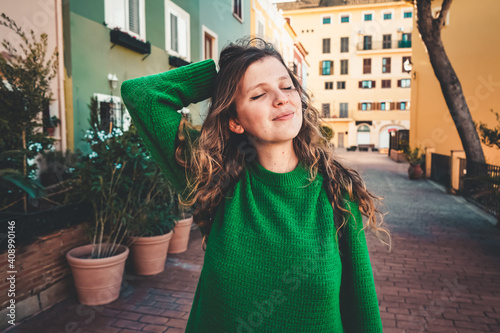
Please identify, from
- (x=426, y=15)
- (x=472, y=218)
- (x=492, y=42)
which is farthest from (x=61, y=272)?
(x=492, y=42)

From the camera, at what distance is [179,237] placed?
5.72 m

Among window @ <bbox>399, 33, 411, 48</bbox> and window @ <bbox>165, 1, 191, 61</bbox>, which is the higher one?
window @ <bbox>399, 33, 411, 48</bbox>

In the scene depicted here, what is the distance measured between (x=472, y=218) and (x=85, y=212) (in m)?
7.93

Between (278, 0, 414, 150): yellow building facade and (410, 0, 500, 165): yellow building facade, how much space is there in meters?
24.8

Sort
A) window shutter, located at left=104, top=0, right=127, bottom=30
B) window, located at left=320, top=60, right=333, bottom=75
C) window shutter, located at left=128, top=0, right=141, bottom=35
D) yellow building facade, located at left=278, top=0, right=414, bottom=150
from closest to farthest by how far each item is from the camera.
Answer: window shutter, located at left=104, top=0, right=127, bottom=30
window shutter, located at left=128, top=0, right=141, bottom=35
yellow building facade, located at left=278, top=0, right=414, bottom=150
window, located at left=320, top=60, right=333, bottom=75

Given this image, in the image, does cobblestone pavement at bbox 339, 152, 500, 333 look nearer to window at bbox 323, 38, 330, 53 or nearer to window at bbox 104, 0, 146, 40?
window at bbox 104, 0, 146, 40

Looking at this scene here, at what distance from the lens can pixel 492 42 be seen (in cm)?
1272

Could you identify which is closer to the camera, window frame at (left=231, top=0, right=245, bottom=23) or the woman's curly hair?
the woman's curly hair

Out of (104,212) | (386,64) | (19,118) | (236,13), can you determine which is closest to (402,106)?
(386,64)

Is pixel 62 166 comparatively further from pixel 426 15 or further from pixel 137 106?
pixel 426 15

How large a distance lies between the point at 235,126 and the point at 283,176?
14.0 inches

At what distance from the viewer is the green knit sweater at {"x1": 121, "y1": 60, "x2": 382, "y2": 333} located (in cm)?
144

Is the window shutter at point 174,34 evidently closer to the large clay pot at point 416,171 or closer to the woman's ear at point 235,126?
the woman's ear at point 235,126

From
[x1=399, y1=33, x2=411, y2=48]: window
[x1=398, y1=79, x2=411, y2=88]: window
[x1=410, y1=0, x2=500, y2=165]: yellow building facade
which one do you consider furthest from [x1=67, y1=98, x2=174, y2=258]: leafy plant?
[x1=399, y1=33, x2=411, y2=48]: window
